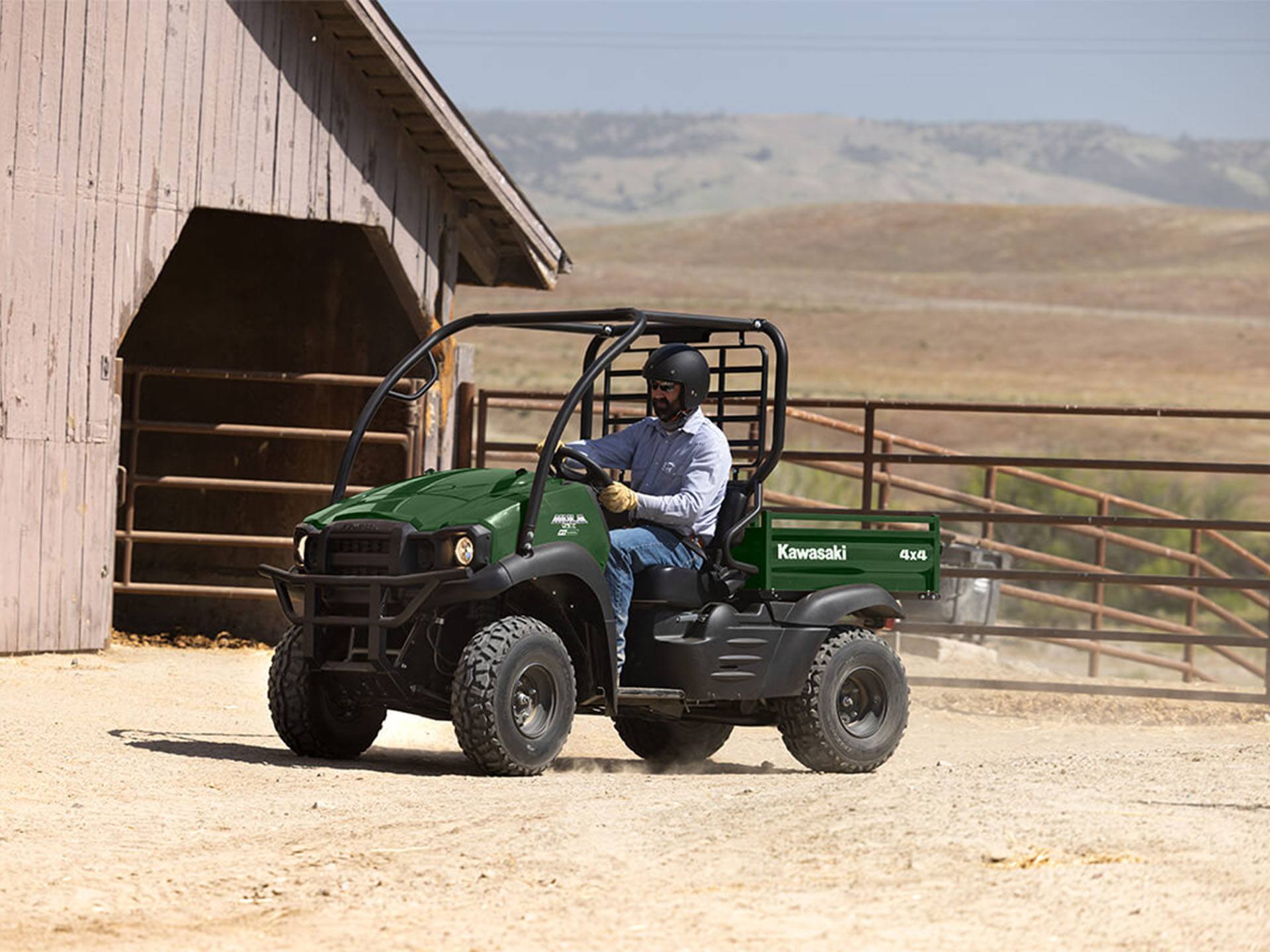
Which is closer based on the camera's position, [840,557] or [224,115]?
[840,557]

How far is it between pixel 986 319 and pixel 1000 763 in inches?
2667

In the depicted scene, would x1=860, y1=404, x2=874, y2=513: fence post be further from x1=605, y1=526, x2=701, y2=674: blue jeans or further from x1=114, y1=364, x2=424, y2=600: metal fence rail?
x1=605, y1=526, x2=701, y2=674: blue jeans

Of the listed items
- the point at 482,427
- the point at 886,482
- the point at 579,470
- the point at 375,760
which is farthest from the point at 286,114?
the point at 375,760

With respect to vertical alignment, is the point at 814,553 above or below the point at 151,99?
below

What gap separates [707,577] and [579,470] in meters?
0.72

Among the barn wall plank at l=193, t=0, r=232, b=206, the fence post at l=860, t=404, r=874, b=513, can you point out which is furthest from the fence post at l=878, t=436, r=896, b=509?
the barn wall plank at l=193, t=0, r=232, b=206

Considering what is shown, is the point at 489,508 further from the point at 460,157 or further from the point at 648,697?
the point at 460,157

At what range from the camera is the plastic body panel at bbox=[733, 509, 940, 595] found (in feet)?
30.1

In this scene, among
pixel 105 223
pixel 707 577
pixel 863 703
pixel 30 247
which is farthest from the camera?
pixel 105 223

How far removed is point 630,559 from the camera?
8.77m

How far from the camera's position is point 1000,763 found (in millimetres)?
9000

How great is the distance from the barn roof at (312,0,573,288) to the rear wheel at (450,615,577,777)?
5.51m

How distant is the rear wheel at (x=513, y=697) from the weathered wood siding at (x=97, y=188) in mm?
4781

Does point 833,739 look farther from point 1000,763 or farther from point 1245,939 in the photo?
point 1245,939
